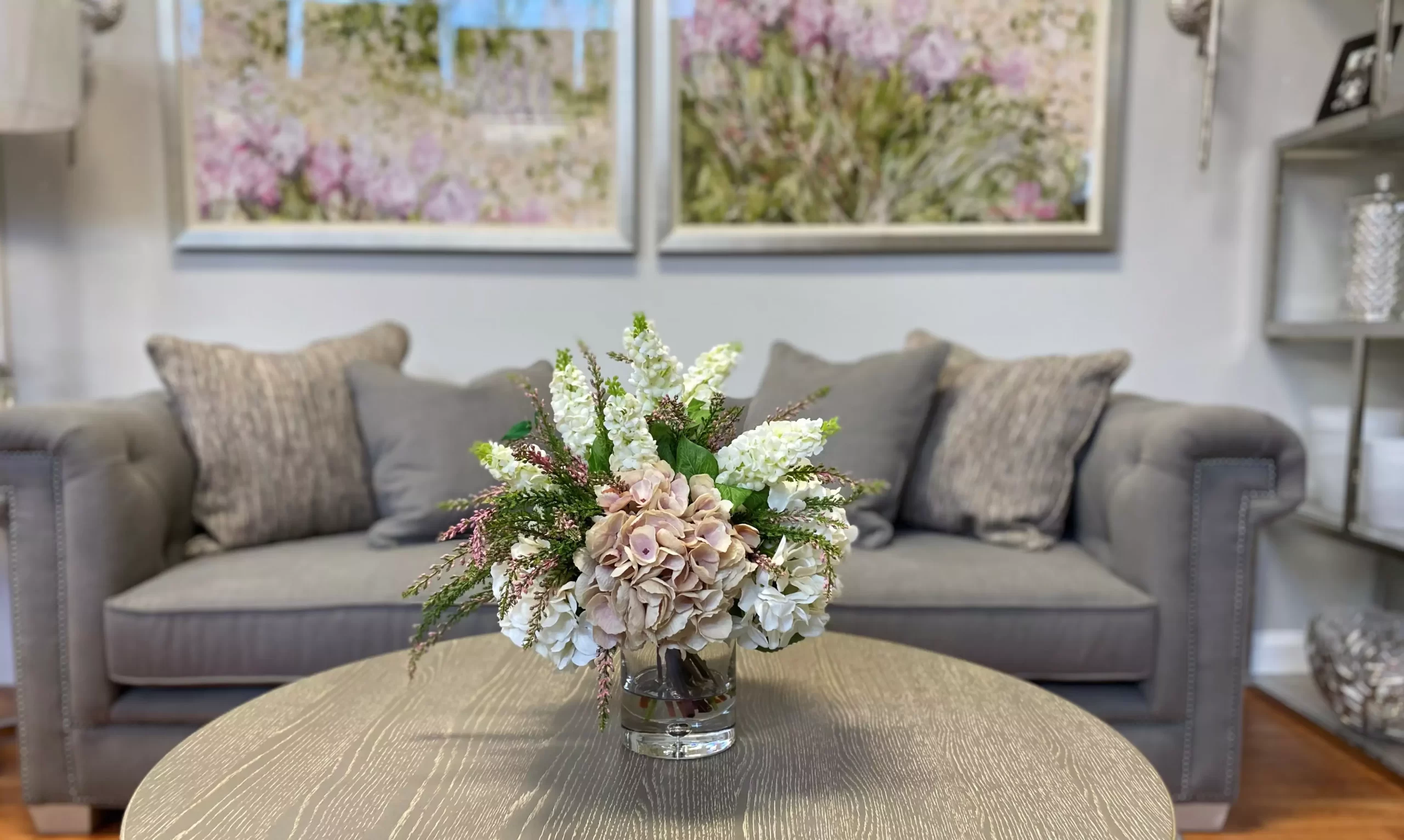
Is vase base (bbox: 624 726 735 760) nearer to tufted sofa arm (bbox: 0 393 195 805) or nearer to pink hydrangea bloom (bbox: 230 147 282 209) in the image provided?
tufted sofa arm (bbox: 0 393 195 805)

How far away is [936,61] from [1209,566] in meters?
1.50

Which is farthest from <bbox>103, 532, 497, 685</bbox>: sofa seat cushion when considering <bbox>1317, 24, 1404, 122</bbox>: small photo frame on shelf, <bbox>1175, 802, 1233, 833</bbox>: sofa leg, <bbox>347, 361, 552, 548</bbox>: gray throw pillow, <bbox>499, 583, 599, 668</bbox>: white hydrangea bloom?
<bbox>1317, 24, 1404, 122</bbox>: small photo frame on shelf

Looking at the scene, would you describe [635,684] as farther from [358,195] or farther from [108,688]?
[358,195]

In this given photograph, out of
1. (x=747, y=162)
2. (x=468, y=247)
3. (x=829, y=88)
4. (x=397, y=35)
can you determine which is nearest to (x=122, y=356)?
(x=468, y=247)

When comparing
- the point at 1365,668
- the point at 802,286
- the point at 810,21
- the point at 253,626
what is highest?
the point at 810,21

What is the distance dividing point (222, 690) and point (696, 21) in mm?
1946

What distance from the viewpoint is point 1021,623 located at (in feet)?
5.40

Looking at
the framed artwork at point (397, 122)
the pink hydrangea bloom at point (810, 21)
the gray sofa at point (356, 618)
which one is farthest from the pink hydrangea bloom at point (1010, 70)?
the gray sofa at point (356, 618)

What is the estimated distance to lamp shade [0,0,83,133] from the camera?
1.82 metres

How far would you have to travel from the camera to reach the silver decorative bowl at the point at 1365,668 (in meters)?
1.92

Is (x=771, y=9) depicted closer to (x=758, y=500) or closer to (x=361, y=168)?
(x=361, y=168)

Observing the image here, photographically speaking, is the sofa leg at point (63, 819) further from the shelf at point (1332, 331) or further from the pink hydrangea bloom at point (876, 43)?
the shelf at point (1332, 331)

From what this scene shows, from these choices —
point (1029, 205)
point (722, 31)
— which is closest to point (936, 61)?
point (1029, 205)

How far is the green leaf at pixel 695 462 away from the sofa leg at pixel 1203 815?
1.36 meters
